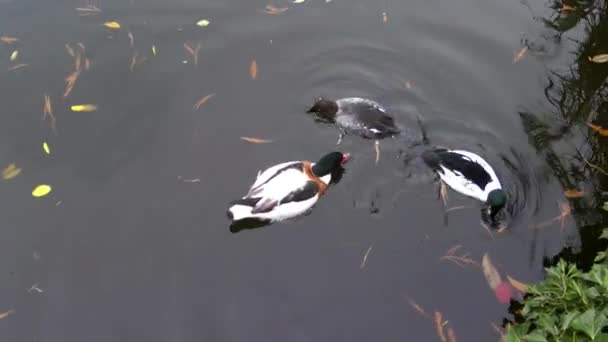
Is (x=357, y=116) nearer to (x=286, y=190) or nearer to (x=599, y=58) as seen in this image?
(x=286, y=190)

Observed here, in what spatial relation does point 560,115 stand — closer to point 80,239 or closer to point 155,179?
point 155,179

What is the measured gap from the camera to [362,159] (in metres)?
6.04

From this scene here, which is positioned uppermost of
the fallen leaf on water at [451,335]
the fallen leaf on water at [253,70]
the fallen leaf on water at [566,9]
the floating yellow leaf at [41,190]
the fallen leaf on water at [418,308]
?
the fallen leaf on water at [566,9]

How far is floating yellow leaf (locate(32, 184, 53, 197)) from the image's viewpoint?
222 inches

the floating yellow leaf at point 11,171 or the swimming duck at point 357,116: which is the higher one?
the swimming duck at point 357,116

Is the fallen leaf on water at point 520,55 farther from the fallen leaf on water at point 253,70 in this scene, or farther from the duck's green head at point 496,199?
the fallen leaf on water at point 253,70

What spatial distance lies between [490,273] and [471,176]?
89 centimetres

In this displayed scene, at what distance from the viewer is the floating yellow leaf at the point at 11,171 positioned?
5.80 meters

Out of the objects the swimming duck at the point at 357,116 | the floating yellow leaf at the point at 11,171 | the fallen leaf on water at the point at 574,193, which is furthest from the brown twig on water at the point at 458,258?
the floating yellow leaf at the point at 11,171

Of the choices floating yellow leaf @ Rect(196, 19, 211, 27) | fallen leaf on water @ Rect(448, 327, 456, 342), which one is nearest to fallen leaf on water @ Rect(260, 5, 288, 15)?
floating yellow leaf @ Rect(196, 19, 211, 27)

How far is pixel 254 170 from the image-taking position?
19.2ft

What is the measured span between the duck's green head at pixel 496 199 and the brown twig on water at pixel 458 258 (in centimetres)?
47

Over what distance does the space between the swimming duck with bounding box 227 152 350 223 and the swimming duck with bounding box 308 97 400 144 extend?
463 mm

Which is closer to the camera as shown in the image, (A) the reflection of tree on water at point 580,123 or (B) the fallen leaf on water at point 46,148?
(A) the reflection of tree on water at point 580,123
